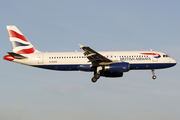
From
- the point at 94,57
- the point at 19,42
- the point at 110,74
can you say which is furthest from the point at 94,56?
the point at 19,42

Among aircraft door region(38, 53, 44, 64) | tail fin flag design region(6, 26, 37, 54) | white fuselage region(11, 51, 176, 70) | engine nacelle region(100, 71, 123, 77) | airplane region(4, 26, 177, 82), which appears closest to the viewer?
airplane region(4, 26, 177, 82)

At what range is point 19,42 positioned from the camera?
52.0m

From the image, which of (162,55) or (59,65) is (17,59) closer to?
(59,65)

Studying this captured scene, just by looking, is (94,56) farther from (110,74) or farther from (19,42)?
(19,42)

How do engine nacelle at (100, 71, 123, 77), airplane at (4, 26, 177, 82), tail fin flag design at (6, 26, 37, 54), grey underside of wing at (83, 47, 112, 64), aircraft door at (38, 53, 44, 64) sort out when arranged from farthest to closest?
tail fin flag design at (6, 26, 37, 54) < engine nacelle at (100, 71, 123, 77) < aircraft door at (38, 53, 44, 64) < airplane at (4, 26, 177, 82) < grey underside of wing at (83, 47, 112, 64)

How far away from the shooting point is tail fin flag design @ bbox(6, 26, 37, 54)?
5134 centimetres

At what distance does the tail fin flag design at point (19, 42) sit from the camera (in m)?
51.3

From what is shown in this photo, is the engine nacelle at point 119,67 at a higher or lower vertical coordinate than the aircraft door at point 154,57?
lower

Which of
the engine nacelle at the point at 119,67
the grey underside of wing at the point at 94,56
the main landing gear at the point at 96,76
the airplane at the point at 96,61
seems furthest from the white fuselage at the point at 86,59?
the main landing gear at the point at 96,76

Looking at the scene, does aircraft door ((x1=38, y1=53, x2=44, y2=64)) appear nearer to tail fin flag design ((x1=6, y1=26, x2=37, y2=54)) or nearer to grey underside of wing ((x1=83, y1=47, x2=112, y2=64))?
tail fin flag design ((x1=6, y1=26, x2=37, y2=54))

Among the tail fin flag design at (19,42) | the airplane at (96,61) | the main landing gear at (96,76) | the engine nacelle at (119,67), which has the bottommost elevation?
the main landing gear at (96,76)

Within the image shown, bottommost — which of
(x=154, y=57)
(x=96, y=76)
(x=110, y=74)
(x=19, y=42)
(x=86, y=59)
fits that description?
(x=96, y=76)

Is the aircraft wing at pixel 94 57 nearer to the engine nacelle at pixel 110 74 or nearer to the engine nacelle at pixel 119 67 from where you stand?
the engine nacelle at pixel 119 67

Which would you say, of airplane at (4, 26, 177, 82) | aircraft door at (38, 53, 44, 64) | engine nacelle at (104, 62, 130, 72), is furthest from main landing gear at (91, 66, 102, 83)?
aircraft door at (38, 53, 44, 64)
